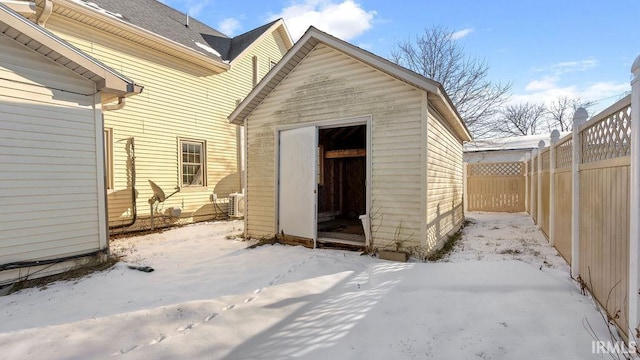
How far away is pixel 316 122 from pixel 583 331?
4.91 m

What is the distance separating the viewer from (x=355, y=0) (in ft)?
28.5

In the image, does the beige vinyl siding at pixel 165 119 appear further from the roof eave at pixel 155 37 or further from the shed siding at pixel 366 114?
the shed siding at pixel 366 114

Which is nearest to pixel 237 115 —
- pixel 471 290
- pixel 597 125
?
pixel 471 290

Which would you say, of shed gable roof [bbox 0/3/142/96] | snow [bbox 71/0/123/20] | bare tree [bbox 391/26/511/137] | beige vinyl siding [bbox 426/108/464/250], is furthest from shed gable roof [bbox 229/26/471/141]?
bare tree [bbox 391/26/511/137]

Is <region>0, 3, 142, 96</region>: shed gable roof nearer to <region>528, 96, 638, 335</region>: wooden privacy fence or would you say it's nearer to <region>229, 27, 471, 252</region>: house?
Result: <region>229, 27, 471, 252</region>: house

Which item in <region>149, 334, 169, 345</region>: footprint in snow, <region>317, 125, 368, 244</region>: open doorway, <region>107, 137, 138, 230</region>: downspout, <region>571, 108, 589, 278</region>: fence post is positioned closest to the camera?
<region>149, 334, 169, 345</region>: footprint in snow

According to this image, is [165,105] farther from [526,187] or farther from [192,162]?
[526,187]

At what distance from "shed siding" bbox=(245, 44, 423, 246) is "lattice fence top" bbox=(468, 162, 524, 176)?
8.59m

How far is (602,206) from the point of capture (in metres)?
2.98

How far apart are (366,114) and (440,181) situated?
2131 millimetres

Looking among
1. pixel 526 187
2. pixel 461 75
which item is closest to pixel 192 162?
pixel 526 187

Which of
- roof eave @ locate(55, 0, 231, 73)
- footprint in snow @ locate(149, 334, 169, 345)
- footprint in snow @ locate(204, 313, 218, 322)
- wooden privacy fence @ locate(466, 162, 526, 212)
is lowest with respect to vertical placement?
footprint in snow @ locate(149, 334, 169, 345)
